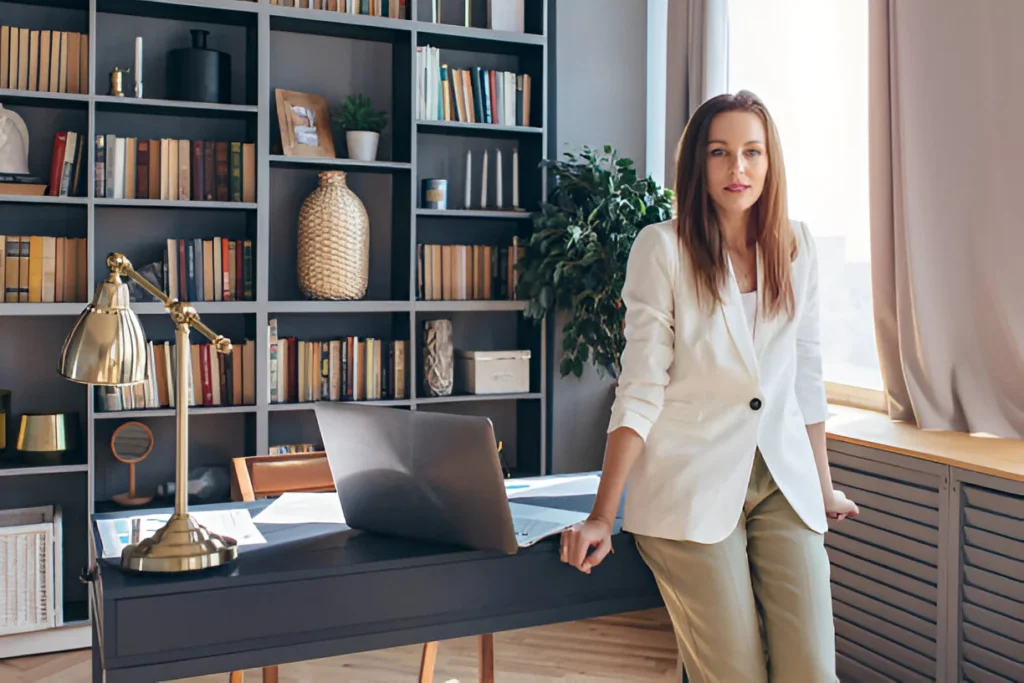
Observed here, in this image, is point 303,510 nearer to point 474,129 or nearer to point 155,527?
A: point 155,527

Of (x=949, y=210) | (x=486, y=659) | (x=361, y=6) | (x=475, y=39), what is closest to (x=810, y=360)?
(x=486, y=659)

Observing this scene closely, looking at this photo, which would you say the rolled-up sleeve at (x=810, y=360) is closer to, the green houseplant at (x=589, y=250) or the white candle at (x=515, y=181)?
the green houseplant at (x=589, y=250)

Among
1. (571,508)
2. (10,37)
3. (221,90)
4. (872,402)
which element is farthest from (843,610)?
(10,37)

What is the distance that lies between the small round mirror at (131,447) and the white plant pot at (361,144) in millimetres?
1305

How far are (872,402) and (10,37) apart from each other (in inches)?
128

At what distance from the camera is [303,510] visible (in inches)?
74.9

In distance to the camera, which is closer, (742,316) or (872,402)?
(742,316)

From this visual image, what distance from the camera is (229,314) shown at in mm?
3896

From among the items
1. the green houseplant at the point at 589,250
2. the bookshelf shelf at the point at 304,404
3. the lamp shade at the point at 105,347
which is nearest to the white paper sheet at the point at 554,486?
the lamp shade at the point at 105,347

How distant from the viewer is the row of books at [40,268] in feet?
11.1

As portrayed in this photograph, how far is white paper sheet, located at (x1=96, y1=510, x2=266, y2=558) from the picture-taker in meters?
1.65

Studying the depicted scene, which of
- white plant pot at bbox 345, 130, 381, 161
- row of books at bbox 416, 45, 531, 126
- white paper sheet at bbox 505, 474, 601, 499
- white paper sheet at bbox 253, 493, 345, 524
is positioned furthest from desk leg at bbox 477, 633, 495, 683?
row of books at bbox 416, 45, 531, 126

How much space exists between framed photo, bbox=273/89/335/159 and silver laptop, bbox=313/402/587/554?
7.56ft

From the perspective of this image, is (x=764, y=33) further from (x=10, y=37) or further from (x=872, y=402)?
(x=10, y=37)
